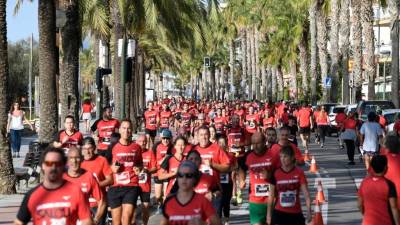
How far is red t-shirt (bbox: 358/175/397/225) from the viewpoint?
8.30 meters

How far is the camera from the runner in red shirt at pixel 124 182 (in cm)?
1138

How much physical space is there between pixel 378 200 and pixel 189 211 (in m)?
2.41

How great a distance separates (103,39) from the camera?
26.3 metres

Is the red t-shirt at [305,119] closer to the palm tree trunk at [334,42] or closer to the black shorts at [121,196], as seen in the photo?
the black shorts at [121,196]

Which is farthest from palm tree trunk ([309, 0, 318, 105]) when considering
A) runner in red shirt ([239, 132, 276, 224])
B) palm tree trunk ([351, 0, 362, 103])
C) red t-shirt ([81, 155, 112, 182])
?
red t-shirt ([81, 155, 112, 182])

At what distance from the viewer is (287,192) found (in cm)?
931

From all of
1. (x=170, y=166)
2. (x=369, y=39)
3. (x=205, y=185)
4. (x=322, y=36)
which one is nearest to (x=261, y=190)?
(x=205, y=185)

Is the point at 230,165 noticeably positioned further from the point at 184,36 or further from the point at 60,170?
the point at 184,36

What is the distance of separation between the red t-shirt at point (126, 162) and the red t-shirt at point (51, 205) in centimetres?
478

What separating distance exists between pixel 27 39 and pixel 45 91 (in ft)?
213

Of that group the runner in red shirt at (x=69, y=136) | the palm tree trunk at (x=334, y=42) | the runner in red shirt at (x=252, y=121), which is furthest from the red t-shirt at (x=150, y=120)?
the palm tree trunk at (x=334, y=42)

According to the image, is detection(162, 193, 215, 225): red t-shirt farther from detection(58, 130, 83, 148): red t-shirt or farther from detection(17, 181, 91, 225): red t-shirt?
detection(58, 130, 83, 148): red t-shirt

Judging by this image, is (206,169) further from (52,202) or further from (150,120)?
(150,120)

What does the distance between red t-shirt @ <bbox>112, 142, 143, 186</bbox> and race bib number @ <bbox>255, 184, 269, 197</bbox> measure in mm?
1732
